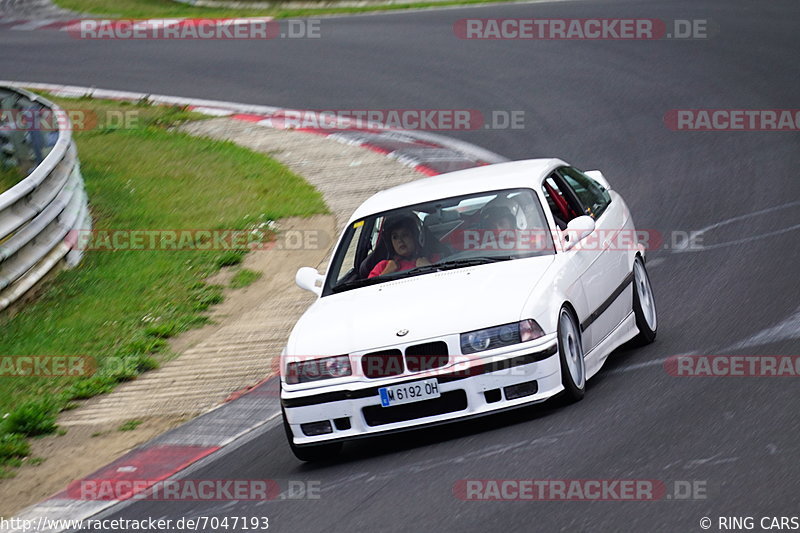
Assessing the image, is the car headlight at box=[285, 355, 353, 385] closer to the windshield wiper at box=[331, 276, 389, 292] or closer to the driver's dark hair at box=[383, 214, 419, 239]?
the windshield wiper at box=[331, 276, 389, 292]

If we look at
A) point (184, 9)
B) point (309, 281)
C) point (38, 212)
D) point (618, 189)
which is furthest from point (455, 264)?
point (184, 9)

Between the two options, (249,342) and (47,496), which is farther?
(249,342)

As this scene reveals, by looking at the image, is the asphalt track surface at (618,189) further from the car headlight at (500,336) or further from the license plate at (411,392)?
the car headlight at (500,336)

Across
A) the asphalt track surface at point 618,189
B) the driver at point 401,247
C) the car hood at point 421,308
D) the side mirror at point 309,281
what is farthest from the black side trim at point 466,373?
the side mirror at point 309,281

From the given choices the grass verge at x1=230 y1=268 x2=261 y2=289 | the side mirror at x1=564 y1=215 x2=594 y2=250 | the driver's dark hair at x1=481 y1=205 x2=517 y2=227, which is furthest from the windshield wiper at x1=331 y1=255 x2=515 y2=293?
the grass verge at x1=230 y1=268 x2=261 y2=289

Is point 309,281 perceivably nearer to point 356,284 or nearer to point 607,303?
point 356,284

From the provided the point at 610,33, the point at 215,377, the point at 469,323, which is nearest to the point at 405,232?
the point at 469,323

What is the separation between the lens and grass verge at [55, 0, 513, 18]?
Answer: 92.1 ft

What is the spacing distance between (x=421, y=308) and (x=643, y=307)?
231 cm

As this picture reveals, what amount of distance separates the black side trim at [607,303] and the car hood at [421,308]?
17.5 inches

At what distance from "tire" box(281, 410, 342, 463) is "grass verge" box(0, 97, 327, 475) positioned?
2.46 meters

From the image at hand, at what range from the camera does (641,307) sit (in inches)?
353

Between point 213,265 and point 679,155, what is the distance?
604 centimetres

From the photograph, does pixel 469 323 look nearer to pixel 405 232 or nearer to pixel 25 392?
pixel 405 232
